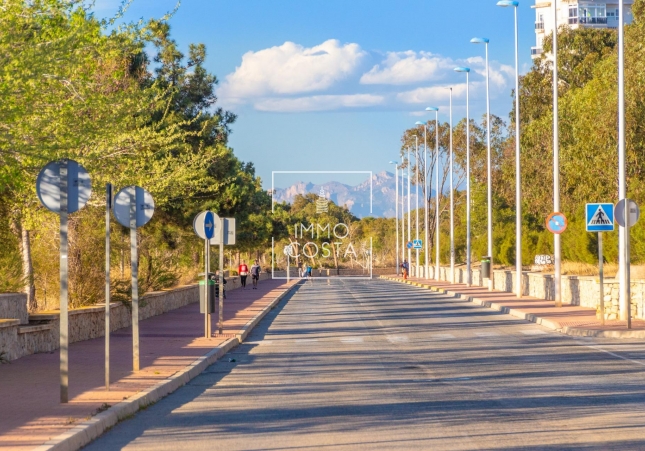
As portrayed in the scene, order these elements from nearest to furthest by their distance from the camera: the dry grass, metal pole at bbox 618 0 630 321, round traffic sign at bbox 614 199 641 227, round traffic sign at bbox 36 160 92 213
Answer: round traffic sign at bbox 36 160 92 213
round traffic sign at bbox 614 199 641 227
metal pole at bbox 618 0 630 321
the dry grass

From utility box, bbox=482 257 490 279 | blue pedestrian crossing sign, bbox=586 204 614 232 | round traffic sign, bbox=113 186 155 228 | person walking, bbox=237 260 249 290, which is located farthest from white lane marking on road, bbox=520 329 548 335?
person walking, bbox=237 260 249 290

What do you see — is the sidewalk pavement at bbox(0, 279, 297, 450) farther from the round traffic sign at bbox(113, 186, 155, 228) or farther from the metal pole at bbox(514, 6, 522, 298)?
the metal pole at bbox(514, 6, 522, 298)

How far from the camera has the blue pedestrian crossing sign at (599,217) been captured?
22.8 m

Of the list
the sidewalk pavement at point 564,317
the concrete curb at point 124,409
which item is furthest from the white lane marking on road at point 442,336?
the concrete curb at point 124,409

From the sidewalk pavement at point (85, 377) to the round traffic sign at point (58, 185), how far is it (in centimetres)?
219

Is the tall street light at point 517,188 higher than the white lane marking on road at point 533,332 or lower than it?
higher

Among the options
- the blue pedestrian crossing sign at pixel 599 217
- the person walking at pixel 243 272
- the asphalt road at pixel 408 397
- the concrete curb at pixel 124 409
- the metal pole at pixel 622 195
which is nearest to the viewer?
the concrete curb at pixel 124 409

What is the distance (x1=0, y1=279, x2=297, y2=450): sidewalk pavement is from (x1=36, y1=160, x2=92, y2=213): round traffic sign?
219 centimetres

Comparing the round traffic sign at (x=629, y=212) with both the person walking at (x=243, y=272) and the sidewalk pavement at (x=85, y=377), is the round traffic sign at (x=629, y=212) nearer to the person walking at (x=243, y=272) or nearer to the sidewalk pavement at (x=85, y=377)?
the sidewalk pavement at (x=85, y=377)

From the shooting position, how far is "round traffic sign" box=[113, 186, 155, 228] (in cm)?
1401

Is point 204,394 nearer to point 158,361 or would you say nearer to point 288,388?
point 288,388

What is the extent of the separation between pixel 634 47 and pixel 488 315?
1706 centimetres

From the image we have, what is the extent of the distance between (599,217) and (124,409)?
14.8 meters

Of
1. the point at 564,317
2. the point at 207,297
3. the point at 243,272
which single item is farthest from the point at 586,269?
the point at 207,297
